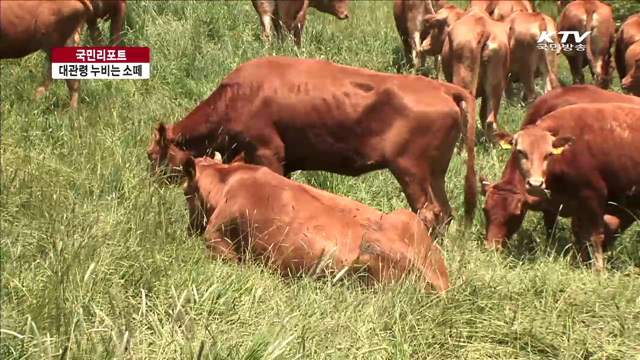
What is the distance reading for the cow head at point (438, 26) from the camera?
13.2 meters

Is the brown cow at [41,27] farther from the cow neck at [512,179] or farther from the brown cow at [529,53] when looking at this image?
the brown cow at [529,53]

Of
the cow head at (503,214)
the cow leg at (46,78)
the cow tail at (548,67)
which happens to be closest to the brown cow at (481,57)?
the cow tail at (548,67)

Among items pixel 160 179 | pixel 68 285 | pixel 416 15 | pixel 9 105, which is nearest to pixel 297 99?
pixel 160 179

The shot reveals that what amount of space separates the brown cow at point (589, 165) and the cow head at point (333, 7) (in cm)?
766

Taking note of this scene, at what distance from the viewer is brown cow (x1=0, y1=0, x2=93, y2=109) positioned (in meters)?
8.51

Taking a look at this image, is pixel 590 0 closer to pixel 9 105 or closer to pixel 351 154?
pixel 351 154

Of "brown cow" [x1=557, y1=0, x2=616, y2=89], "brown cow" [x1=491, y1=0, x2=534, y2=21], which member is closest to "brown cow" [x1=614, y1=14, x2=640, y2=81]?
"brown cow" [x1=557, y1=0, x2=616, y2=89]

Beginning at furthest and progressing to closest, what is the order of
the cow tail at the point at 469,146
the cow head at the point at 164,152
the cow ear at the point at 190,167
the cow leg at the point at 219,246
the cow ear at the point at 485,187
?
the cow ear at the point at 485,187 → the cow tail at the point at 469,146 → the cow head at the point at 164,152 → the cow ear at the point at 190,167 → the cow leg at the point at 219,246

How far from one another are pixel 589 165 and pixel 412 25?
23.9 ft

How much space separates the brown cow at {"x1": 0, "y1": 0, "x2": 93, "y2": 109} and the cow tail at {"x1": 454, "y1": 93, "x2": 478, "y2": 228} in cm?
353

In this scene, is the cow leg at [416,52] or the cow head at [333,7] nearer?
the cow leg at [416,52]

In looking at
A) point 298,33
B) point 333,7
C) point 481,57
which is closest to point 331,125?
point 481,57

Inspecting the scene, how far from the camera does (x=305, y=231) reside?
5684 millimetres

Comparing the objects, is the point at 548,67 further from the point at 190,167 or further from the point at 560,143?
the point at 190,167
